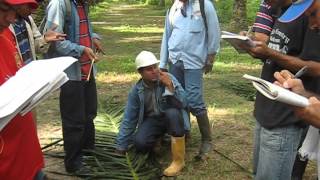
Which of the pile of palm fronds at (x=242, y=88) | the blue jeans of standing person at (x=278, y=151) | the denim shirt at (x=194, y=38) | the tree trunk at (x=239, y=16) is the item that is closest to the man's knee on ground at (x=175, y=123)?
the denim shirt at (x=194, y=38)

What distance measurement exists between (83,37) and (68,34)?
0.17 metres

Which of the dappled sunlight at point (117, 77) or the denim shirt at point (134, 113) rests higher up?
the denim shirt at point (134, 113)

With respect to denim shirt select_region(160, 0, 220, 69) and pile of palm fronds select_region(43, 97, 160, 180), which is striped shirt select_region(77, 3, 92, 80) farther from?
denim shirt select_region(160, 0, 220, 69)

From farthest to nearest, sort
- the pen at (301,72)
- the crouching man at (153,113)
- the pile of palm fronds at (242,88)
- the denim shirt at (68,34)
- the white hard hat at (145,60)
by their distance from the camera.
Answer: the pile of palm fronds at (242,88), the crouching man at (153,113), the white hard hat at (145,60), the denim shirt at (68,34), the pen at (301,72)

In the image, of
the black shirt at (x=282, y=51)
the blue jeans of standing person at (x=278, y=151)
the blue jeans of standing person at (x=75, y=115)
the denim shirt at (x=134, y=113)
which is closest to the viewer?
the black shirt at (x=282, y=51)

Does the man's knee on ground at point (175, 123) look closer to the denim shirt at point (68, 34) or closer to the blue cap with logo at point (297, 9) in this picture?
the denim shirt at point (68, 34)

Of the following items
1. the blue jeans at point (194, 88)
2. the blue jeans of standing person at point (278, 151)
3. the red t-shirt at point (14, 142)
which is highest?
the red t-shirt at point (14, 142)

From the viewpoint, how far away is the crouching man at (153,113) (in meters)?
4.94

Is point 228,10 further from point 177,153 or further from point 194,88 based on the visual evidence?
point 177,153

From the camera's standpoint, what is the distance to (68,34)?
15.2 feet

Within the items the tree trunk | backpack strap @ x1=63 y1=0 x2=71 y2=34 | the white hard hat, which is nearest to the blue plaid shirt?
backpack strap @ x1=63 y1=0 x2=71 y2=34

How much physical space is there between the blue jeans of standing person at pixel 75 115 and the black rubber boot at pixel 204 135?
1192 millimetres

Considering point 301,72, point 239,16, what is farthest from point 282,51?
point 239,16

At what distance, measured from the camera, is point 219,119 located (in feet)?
22.5
